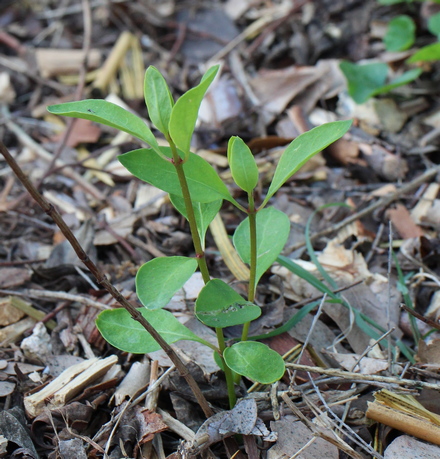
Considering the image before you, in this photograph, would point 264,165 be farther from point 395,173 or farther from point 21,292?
point 21,292

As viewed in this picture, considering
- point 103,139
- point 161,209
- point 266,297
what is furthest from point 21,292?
point 103,139

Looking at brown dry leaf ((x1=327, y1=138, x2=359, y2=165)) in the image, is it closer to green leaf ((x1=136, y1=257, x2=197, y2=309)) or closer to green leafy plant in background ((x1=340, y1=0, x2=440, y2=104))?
green leafy plant in background ((x1=340, y1=0, x2=440, y2=104))

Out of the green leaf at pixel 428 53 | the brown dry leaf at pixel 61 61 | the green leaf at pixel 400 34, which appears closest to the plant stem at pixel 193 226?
the green leaf at pixel 428 53

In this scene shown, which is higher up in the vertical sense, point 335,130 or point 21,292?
point 335,130

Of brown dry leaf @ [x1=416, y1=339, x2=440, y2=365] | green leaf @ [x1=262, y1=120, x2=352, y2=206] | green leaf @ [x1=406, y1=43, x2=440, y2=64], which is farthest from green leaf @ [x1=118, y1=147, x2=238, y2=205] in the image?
green leaf @ [x1=406, y1=43, x2=440, y2=64]

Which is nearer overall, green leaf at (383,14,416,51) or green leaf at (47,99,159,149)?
green leaf at (47,99,159,149)

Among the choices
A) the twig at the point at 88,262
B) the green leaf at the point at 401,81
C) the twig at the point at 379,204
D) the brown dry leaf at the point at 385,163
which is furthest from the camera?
the green leaf at the point at 401,81

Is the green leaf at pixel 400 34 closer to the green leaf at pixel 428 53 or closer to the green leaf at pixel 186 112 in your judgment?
the green leaf at pixel 428 53
